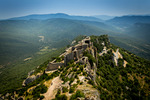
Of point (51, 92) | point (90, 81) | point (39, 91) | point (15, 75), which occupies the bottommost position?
point (15, 75)

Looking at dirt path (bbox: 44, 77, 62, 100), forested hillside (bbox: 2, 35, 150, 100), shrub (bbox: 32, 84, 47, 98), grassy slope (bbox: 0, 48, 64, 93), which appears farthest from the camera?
grassy slope (bbox: 0, 48, 64, 93)

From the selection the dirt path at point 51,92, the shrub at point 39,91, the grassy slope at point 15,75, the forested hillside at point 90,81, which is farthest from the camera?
the grassy slope at point 15,75

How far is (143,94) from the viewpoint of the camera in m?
44.3

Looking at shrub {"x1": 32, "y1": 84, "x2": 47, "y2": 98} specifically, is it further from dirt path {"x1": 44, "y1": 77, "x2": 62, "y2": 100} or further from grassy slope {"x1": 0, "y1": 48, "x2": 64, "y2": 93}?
grassy slope {"x1": 0, "y1": 48, "x2": 64, "y2": 93}

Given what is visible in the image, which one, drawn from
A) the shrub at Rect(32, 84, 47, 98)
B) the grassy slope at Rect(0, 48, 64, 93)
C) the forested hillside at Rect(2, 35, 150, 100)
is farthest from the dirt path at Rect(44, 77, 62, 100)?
the grassy slope at Rect(0, 48, 64, 93)

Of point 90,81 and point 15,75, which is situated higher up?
point 90,81

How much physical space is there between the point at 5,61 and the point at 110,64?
225 meters

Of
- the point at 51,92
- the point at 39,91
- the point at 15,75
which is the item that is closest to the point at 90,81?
the point at 51,92

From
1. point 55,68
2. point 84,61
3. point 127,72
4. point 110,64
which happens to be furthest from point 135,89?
point 55,68

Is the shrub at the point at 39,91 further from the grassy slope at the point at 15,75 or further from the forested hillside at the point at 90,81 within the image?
the grassy slope at the point at 15,75

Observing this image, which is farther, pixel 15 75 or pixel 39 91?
pixel 15 75

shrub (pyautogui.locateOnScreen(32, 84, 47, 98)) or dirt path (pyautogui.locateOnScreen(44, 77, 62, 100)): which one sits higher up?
dirt path (pyautogui.locateOnScreen(44, 77, 62, 100))

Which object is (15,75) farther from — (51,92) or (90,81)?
(90,81)

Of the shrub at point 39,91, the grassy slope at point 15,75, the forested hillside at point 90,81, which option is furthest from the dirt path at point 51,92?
the grassy slope at point 15,75
